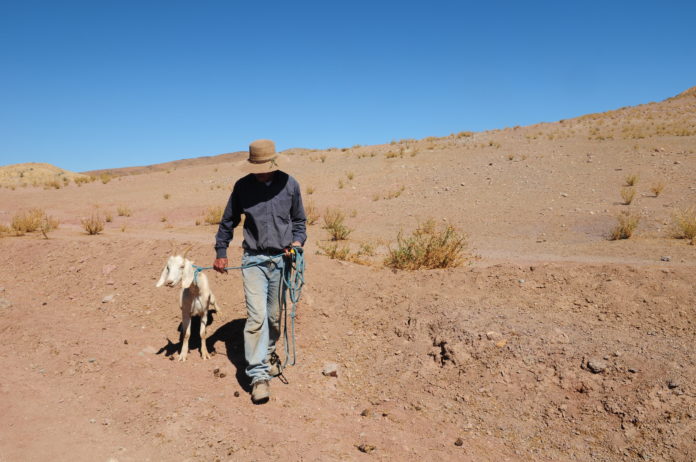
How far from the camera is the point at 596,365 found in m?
3.88

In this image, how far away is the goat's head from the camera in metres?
4.16

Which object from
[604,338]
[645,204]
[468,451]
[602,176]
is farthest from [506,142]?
[468,451]

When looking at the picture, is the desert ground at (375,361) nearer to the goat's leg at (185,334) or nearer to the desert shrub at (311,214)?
the goat's leg at (185,334)

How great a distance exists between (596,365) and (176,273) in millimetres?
3772

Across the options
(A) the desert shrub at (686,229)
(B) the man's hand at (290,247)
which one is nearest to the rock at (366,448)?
(B) the man's hand at (290,247)

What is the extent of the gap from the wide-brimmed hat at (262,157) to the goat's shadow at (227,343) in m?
2.02

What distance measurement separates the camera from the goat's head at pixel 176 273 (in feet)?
13.7

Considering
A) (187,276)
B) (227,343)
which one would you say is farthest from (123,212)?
(187,276)

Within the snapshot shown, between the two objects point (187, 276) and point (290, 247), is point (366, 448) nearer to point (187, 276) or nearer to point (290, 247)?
point (290, 247)

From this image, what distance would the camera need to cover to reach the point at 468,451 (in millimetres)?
3424

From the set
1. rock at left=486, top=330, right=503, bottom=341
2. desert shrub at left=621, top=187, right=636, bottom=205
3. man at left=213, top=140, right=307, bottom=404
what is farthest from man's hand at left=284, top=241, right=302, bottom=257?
desert shrub at left=621, top=187, right=636, bottom=205

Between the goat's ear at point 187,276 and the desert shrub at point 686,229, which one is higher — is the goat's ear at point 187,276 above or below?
above

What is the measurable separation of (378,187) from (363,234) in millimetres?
6171

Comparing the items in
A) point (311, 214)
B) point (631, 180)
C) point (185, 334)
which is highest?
point (631, 180)
